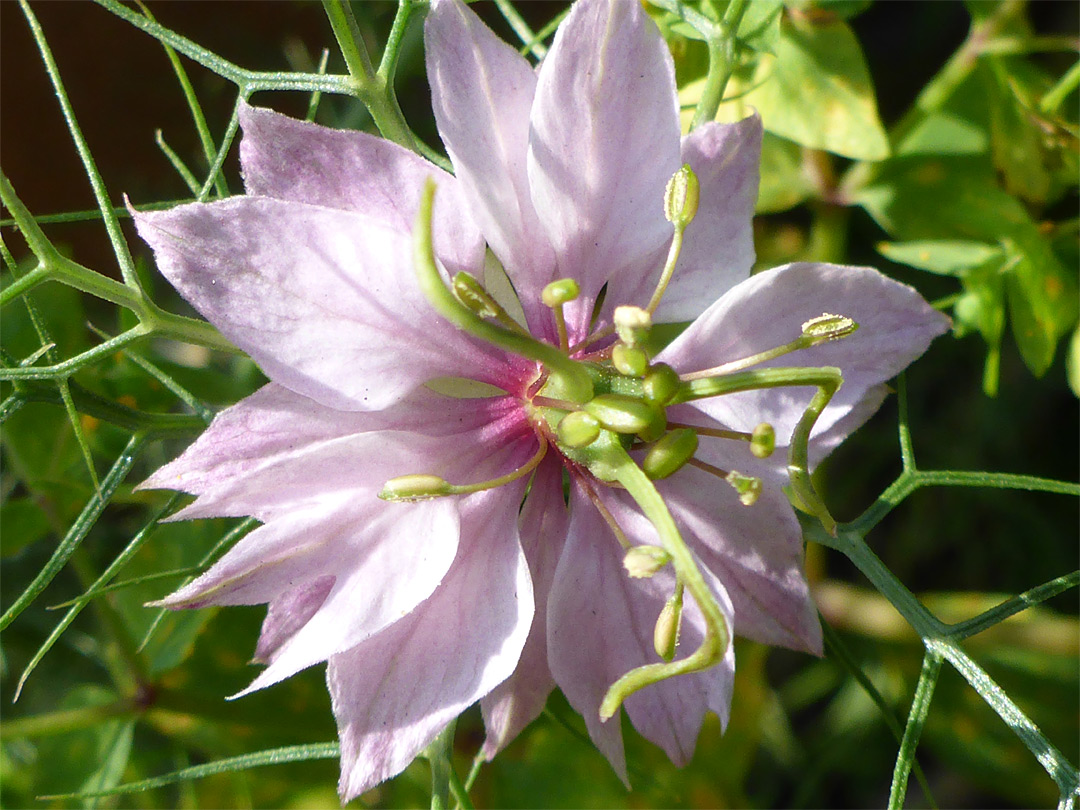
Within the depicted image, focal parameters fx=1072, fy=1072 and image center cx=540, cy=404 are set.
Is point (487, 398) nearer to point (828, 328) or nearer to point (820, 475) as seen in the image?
point (828, 328)

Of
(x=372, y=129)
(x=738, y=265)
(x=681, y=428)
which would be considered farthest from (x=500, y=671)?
(x=372, y=129)

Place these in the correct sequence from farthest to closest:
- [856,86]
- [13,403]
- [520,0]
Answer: [520,0] → [856,86] → [13,403]

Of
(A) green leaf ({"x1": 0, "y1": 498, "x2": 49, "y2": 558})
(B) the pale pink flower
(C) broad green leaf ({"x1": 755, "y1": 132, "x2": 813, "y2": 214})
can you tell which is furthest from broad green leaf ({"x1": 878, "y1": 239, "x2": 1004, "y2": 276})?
(A) green leaf ({"x1": 0, "y1": 498, "x2": 49, "y2": 558})

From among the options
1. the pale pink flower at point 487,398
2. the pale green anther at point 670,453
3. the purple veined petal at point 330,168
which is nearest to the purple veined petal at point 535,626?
the pale pink flower at point 487,398

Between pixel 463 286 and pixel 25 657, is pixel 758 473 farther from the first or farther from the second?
pixel 25 657

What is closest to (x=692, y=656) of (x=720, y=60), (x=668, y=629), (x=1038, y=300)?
(x=668, y=629)

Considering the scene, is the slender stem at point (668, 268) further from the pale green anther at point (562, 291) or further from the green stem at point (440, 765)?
the green stem at point (440, 765)
